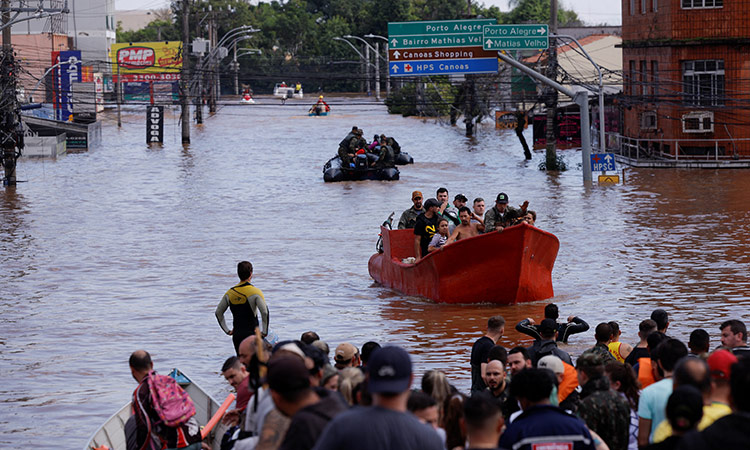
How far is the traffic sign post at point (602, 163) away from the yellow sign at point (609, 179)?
0.23 metres

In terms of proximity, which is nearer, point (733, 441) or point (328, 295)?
point (733, 441)

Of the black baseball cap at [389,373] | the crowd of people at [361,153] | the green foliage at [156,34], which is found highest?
the green foliage at [156,34]

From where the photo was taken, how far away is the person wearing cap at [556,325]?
1107 cm

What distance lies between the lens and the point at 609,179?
37.7 m

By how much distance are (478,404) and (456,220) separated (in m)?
12.2

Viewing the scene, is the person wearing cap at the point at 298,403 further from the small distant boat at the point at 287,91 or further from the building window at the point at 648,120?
the small distant boat at the point at 287,91

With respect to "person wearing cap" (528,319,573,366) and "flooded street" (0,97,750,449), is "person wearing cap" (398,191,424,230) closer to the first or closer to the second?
"flooded street" (0,97,750,449)

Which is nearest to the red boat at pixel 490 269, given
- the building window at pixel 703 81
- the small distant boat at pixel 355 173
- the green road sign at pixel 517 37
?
the green road sign at pixel 517 37

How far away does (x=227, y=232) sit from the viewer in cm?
2953

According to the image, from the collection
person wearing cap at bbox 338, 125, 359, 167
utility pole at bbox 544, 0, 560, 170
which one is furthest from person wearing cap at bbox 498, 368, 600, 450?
person wearing cap at bbox 338, 125, 359, 167

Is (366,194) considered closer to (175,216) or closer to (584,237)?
(175,216)

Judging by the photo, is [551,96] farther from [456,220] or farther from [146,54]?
[146,54]

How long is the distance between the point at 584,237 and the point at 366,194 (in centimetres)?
1274

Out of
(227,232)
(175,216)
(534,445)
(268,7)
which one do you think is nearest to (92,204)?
(175,216)
